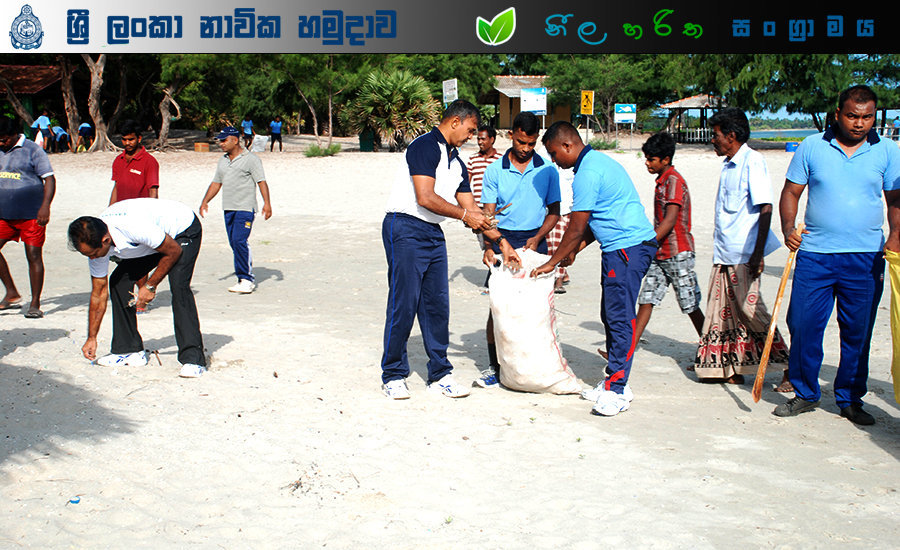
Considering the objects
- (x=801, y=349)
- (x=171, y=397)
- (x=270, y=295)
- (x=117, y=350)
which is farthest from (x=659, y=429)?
(x=270, y=295)

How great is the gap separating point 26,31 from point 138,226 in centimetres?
1408

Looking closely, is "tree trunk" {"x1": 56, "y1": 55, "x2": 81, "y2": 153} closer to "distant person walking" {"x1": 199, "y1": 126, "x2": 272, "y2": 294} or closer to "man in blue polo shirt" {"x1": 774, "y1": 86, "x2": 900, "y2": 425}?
"distant person walking" {"x1": 199, "y1": 126, "x2": 272, "y2": 294}

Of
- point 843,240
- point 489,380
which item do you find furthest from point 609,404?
point 843,240

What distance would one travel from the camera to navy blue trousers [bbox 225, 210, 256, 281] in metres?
9.34

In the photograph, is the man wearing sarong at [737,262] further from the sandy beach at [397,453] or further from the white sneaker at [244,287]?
the white sneaker at [244,287]

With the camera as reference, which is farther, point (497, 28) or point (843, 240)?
point (497, 28)

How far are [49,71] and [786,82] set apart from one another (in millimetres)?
33162

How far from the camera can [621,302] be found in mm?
5285

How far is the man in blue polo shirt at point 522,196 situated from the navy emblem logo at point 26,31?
13.4 m

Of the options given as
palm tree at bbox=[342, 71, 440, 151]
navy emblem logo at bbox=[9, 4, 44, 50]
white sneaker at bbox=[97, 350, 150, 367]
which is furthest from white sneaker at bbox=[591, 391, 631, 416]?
palm tree at bbox=[342, 71, 440, 151]

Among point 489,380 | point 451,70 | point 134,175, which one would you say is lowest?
point 489,380

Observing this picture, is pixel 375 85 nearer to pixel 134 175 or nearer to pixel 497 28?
pixel 497 28

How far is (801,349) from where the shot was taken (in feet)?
17.0

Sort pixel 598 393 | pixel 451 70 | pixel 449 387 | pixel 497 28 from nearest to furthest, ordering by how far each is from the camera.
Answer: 1. pixel 598 393
2. pixel 449 387
3. pixel 497 28
4. pixel 451 70
